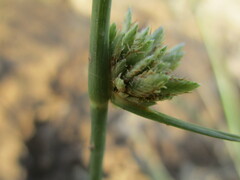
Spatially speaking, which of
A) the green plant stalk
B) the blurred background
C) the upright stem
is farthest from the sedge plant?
the green plant stalk

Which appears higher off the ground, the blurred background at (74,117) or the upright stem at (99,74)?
the upright stem at (99,74)

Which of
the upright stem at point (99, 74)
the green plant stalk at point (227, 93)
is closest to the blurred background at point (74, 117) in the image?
the green plant stalk at point (227, 93)

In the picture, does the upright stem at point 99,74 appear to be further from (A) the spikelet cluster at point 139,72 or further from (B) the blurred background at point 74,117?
(B) the blurred background at point 74,117

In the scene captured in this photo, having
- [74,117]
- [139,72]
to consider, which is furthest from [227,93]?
[139,72]

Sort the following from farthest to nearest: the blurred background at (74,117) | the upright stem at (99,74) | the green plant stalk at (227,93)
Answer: the blurred background at (74,117) → the green plant stalk at (227,93) → the upright stem at (99,74)

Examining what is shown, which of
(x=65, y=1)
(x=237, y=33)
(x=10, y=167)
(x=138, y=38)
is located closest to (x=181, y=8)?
(x=237, y=33)

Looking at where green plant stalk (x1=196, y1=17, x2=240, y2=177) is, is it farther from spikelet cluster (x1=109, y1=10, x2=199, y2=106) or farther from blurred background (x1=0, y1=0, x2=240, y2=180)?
spikelet cluster (x1=109, y1=10, x2=199, y2=106)

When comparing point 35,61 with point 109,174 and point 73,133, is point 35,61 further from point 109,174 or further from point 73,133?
point 109,174

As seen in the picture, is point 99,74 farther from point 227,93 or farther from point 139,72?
point 227,93
